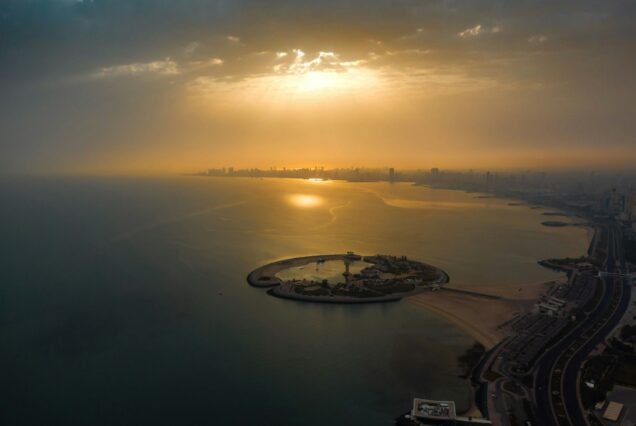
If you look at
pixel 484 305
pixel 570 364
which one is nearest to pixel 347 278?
pixel 484 305

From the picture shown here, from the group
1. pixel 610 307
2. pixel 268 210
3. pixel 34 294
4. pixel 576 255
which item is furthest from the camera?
pixel 268 210

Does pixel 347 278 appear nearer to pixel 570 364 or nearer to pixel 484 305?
pixel 484 305

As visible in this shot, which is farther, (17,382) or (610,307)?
(610,307)

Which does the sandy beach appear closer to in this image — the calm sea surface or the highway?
the calm sea surface

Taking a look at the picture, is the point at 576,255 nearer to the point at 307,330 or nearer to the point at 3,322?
the point at 307,330

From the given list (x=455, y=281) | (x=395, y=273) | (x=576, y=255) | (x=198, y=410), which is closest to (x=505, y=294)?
(x=455, y=281)

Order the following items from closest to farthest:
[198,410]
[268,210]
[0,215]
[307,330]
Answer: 1. [198,410]
2. [307,330]
3. [0,215]
4. [268,210]
